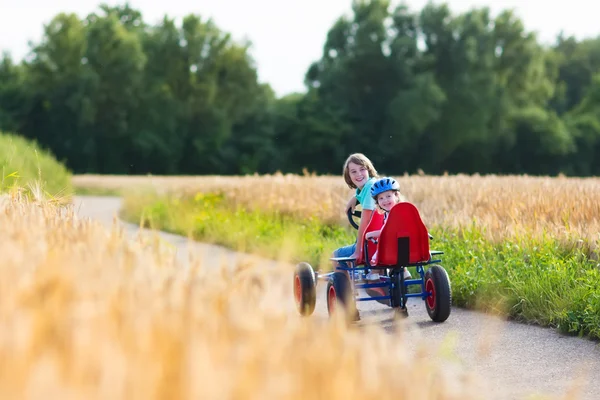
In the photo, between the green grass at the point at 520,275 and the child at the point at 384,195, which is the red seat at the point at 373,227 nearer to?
the child at the point at 384,195

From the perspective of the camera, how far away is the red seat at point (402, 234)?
273 inches

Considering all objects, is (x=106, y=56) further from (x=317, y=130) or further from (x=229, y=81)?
(x=317, y=130)

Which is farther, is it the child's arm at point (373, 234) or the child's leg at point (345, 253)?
the child's leg at point (345, 253)

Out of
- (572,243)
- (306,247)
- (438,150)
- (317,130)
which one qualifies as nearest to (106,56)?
(317,130)

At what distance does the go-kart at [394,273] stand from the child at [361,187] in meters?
0.06

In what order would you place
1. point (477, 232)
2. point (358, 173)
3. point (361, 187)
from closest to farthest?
point (358, 173), point (361, 187), point (477, 232)

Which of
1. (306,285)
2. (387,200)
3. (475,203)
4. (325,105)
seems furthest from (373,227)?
(325,105)

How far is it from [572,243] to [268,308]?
6865 mm

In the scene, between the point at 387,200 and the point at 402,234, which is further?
the point at 387,200

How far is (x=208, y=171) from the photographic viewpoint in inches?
2488

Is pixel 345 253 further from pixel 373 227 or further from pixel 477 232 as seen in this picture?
pixel 477 232

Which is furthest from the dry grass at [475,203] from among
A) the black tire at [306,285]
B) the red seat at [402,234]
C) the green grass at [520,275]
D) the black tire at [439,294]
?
the black tire at [306,285]

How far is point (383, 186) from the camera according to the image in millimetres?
7125

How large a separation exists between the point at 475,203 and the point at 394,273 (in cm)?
563
